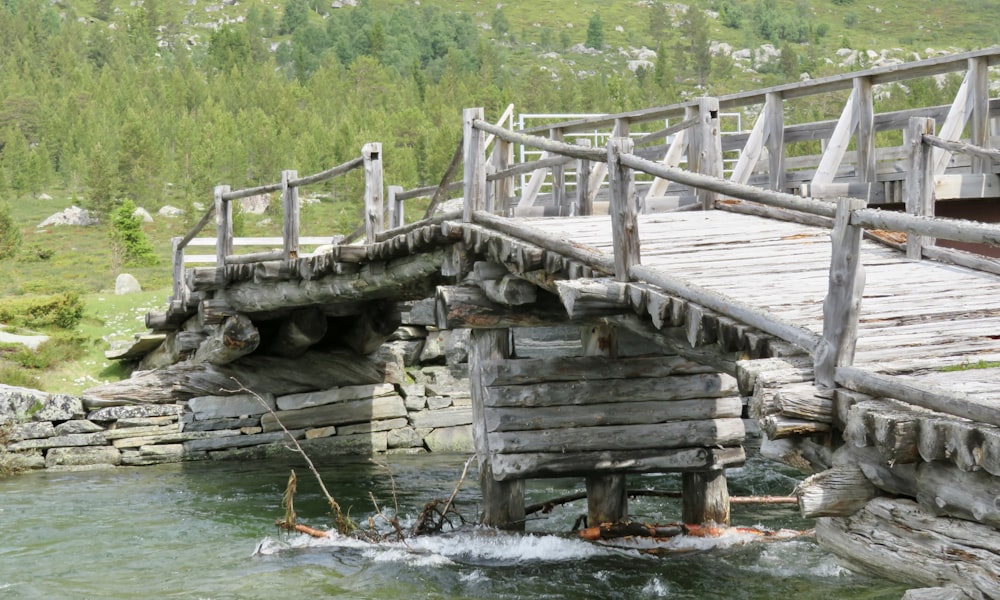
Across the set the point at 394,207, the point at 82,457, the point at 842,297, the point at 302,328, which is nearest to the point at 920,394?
the point at 842,297

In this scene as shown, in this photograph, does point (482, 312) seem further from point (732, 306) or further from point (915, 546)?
point (915, 546)

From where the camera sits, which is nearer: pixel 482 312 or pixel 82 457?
pixel 482 312

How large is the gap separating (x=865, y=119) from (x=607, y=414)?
12.0ft

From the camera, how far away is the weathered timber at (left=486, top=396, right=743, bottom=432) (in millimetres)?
9558

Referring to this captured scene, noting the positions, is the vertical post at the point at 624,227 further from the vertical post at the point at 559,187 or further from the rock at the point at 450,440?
the rock at the point at 450,440

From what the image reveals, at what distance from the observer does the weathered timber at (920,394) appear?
4016 mm

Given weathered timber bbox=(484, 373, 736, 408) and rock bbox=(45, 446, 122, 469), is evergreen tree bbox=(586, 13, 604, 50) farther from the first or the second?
weathered timber bbox=(484, 373, 736, 408)

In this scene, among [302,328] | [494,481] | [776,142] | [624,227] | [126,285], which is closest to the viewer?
[624,227]

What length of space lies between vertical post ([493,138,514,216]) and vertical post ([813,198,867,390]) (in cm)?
579

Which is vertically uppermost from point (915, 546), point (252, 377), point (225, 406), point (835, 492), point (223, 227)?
point (223, 227)

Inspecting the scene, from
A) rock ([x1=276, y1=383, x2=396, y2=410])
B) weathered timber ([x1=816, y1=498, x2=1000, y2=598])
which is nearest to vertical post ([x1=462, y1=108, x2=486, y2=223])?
weathered timber ([x1=816, y1=498, x2=1000, y2=598])

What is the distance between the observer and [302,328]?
16.2 metres

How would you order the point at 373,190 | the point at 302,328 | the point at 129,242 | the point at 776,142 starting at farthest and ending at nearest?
1. the point at 129,242
2. the point at 302,328
3. the point at 373,190
4. the point at 776,142

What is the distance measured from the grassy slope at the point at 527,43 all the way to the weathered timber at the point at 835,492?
18170 mm
